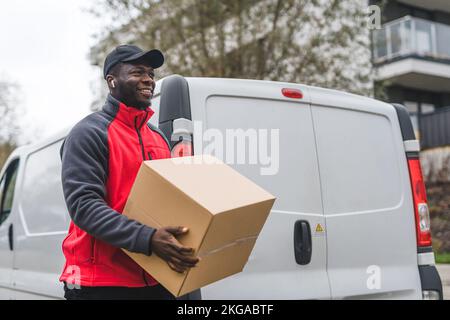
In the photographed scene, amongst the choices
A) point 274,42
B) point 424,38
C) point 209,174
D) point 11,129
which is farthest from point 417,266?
point 11,129

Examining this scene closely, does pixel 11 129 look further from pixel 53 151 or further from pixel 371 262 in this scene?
pixel 371 262

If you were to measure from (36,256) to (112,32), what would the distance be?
327 inches

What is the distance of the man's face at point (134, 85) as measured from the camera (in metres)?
2.65

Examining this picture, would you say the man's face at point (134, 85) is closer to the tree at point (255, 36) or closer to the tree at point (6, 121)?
the tree at point (255, 36)

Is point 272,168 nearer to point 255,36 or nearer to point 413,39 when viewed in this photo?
point 255,36

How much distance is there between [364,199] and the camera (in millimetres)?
3980

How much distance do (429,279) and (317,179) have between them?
41.3 inches

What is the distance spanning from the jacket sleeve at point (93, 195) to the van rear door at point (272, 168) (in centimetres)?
97

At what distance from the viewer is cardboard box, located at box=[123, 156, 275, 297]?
2.23 metres

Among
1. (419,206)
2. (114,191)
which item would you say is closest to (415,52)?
(419,206)

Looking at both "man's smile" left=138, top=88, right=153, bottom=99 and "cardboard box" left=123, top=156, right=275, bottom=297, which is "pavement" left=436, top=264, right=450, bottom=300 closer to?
"cardboard box" left=123, top=156, right=275, bottom=297

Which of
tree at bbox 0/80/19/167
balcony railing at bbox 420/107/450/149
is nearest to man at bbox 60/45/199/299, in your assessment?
balcony railing at bbox 420/107/450/149

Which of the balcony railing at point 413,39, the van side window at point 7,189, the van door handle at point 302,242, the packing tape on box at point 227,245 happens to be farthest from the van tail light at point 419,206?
the balcony railing at point 413,39

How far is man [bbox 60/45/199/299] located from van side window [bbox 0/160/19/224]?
3.68 meters
